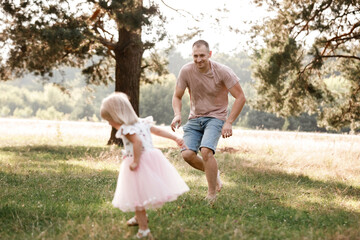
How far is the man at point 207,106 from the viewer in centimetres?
540

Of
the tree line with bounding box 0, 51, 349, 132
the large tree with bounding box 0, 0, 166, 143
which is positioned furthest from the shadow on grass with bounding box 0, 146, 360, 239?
the tree line with bounding box 0, 51, 349, 132

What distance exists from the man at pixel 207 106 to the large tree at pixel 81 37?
5798mm

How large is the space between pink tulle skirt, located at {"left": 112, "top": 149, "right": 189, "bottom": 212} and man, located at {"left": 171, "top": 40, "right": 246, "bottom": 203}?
1480mm

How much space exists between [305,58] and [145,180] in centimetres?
1199

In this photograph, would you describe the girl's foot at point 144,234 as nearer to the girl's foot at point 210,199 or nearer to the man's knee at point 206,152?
the girl's foot at point 210,199

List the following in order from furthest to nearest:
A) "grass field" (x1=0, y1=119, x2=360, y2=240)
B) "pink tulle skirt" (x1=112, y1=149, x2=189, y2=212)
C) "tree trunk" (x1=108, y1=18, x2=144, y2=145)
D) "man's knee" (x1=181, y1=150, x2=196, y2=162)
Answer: "tree trunk" (x1=108, y1=18, x2=144, y2=145) < "man's knee" (x1=181, y1=150, x2=196, y2=162) < "grass field" (x1=0, y1=119, x2=360, y2=240) < "pink tulle skirt" (x1=112, y1=149, x2=189, y2=212)

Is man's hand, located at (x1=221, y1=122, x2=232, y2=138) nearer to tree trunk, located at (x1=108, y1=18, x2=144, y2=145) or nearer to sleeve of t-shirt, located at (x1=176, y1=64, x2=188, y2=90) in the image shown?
sleeve of t-shirt, located at (x1=176, y1=64, x2=188, y2=90)

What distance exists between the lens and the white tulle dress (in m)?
3.72

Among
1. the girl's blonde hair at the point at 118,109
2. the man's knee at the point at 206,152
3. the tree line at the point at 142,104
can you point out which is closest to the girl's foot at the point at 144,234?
the girl's blonde hair at the point at 118,109

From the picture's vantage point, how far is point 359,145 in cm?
1423

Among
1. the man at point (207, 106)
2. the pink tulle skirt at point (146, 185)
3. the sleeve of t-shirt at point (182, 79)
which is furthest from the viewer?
the sleeve of t-shirt at point (182, 79)

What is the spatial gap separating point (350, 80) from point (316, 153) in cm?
501

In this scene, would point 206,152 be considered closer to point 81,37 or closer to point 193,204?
point 193,204

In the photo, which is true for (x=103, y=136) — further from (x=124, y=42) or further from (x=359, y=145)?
(x=359, y=145)
